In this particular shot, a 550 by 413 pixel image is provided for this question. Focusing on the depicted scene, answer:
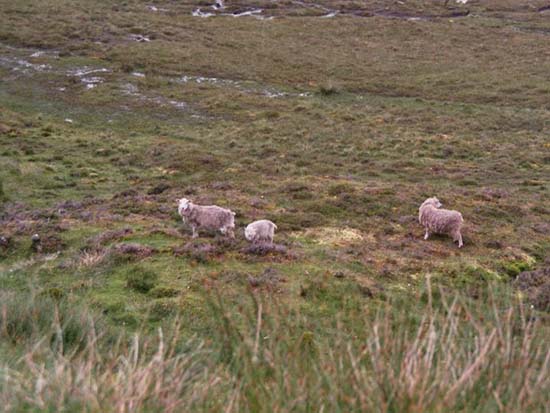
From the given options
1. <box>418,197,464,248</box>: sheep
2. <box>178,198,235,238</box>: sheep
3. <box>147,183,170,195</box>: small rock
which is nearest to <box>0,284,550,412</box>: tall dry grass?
<box>178,198,235,238</box>: sheep

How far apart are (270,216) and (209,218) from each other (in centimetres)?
350

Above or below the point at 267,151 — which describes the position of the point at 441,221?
above

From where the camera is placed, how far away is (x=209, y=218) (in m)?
16.9

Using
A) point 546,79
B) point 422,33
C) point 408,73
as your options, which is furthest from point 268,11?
point 546,79

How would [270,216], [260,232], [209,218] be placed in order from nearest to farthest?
[260,232]
[209,218]
[270,216]

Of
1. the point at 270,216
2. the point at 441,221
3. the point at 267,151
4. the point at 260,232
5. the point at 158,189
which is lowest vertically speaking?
the point at 267,151

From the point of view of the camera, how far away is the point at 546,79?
55.9 meters

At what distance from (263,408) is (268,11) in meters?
92.4

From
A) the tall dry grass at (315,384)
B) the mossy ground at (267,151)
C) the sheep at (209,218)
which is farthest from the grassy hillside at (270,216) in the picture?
the sheep at (209,218)

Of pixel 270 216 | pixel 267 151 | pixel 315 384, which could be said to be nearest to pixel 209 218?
pixel 270 216

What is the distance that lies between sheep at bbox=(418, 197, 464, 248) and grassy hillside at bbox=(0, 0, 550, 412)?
1.77 feet

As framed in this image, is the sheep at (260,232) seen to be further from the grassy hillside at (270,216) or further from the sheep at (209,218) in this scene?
the sheep at (209,218)

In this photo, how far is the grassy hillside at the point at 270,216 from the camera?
424cm

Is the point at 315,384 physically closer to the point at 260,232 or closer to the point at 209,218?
the point at 260,232
